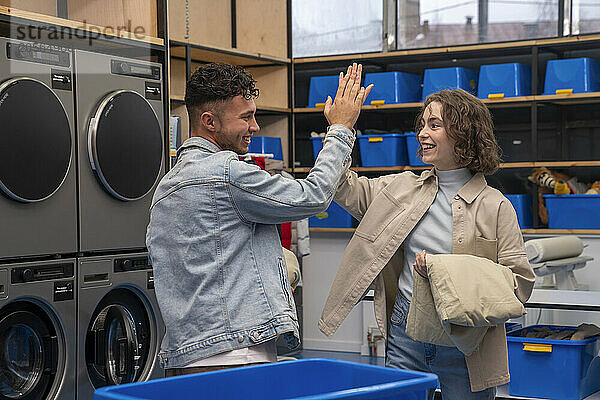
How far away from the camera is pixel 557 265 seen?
471cm

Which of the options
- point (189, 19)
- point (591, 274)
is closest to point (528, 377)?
point (591, 274)

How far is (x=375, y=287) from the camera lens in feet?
8.43

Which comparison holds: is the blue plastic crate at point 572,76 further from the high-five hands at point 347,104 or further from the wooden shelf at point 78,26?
the high-five hands at point 347,104

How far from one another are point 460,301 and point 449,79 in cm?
395

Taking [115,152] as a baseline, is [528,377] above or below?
below

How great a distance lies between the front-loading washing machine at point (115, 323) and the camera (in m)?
3.92

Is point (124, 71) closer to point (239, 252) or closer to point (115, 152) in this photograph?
point (115, 152)

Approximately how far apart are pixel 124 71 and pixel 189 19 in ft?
5.88

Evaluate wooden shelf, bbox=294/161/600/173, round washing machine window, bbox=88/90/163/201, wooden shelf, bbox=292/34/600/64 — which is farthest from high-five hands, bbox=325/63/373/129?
wooden shelf, bbox=292/34/600/64

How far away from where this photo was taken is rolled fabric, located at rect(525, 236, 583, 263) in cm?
454

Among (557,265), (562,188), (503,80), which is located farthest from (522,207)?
(557,265)

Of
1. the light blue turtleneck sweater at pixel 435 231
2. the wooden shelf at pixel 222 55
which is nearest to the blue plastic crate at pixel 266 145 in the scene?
the wooden shelf at pixel 222 55

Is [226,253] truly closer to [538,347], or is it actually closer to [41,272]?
[41,272]

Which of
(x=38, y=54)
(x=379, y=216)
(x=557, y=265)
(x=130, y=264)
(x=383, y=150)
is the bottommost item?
(x=557, y=265)
